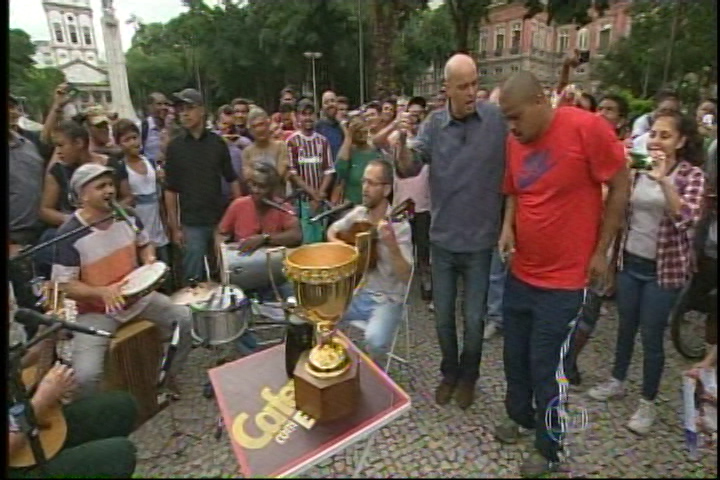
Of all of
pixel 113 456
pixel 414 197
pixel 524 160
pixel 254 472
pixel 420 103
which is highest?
pixel 420 103

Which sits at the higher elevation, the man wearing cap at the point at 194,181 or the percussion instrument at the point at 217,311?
the man wearing cap at the point at 194,181

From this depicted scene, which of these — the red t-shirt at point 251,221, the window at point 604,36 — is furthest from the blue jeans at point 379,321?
the window at point 604,36

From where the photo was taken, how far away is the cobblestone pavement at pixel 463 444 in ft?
8.21

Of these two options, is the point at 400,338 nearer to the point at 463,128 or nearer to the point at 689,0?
the point at 463,128

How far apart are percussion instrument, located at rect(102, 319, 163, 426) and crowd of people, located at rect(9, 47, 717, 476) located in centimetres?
10

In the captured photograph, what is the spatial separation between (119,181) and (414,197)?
246 cm

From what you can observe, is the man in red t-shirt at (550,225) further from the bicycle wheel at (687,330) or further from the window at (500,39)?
the window at (500,39)

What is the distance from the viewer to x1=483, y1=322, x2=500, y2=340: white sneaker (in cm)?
387

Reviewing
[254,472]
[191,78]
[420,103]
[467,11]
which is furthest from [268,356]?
[191,78]

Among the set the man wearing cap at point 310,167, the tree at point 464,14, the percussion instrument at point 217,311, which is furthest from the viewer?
the tree at point 464,14

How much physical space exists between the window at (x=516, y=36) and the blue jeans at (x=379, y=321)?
41381mm

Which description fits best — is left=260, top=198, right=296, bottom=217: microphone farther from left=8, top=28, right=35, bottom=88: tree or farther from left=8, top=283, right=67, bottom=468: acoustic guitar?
left=8, top=28, right=35, bottom=88: tree

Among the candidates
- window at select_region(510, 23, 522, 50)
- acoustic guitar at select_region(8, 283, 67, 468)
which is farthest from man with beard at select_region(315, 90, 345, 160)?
window at select_region(510, 23, 522, 50)

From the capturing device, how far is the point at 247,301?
3.01m
